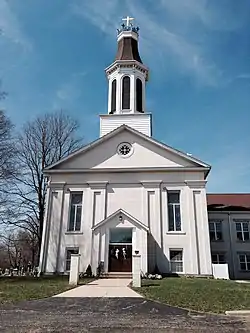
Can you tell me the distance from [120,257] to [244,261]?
1415cm

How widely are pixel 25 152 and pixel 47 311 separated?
25.3m

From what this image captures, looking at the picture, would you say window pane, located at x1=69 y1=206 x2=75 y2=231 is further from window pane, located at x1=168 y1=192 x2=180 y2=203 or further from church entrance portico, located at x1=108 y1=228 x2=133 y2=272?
window pane, located at x1=168 y1=192 x2=180 y2=203

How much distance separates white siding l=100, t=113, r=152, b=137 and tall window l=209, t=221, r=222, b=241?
10727mm

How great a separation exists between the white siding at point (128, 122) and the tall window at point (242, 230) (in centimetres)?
1227

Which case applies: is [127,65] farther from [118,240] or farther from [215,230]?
[215,230]

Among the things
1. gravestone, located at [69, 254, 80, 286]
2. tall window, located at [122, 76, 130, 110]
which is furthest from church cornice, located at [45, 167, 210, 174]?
gravestone, located at [69, 254, 80, 286]

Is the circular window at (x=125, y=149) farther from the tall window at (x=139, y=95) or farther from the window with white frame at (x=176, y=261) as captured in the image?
the window with white frame at (x=176, y=261)

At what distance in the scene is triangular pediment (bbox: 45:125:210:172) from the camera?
2244 centimetres

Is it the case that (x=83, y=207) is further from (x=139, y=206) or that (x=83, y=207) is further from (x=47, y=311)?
(x=47, y=311)

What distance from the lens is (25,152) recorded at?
30641 mm

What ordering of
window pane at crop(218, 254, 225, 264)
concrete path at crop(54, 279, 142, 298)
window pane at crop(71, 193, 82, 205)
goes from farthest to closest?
window pane at crop(218, 254, 225, 264), window pane at crop(71, 193, 82, 205), concrete path at crop(54, 279, 142, 298)

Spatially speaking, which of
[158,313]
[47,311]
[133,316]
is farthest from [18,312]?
[158,313]

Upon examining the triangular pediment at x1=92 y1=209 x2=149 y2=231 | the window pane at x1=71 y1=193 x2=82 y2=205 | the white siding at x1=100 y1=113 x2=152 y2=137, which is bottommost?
the triangular pediment at x1=92 y1=209 x2=149 y2=231

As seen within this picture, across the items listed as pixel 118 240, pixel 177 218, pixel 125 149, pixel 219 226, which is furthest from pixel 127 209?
pixel 219 226
